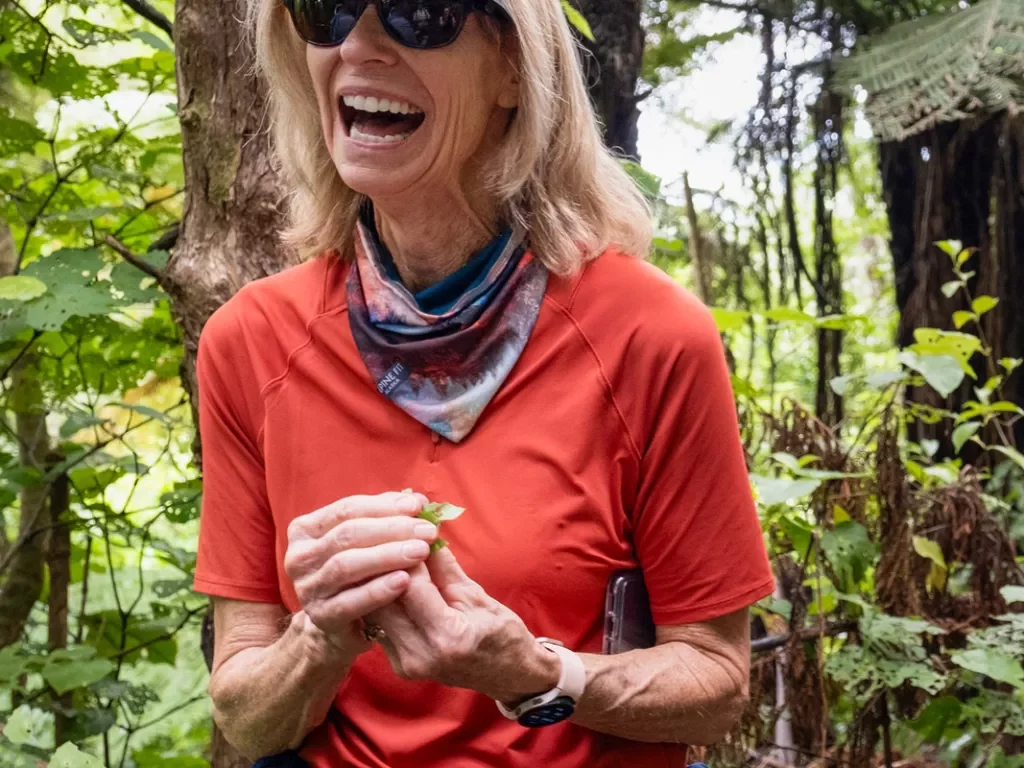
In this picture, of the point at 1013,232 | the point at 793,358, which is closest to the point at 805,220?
the point at 1013,232

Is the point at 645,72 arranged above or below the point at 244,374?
above

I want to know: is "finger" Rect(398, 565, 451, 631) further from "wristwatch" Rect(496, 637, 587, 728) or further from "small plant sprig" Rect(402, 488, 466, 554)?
"wristwatch" Rect(496, 637, 587, 728)

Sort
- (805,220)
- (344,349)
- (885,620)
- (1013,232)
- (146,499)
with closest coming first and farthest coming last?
(344,349) → (885,620) → (1013,232) → (805,220) → (146,499)

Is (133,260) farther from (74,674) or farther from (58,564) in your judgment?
(58,564)

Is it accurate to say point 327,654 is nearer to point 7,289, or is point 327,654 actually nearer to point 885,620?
point 7,289

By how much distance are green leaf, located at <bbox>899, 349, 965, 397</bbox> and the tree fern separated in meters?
0.95

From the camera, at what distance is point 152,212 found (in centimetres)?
289

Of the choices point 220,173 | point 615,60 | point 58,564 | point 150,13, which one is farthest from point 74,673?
point 615,60

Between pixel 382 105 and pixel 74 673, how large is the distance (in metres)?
1.48

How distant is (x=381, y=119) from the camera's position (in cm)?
142

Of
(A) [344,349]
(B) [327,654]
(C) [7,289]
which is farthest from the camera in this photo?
(C) [7,289]

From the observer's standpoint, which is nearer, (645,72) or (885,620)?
(885,620)

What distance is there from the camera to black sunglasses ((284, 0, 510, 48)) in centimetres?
132

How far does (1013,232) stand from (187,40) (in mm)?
2709
